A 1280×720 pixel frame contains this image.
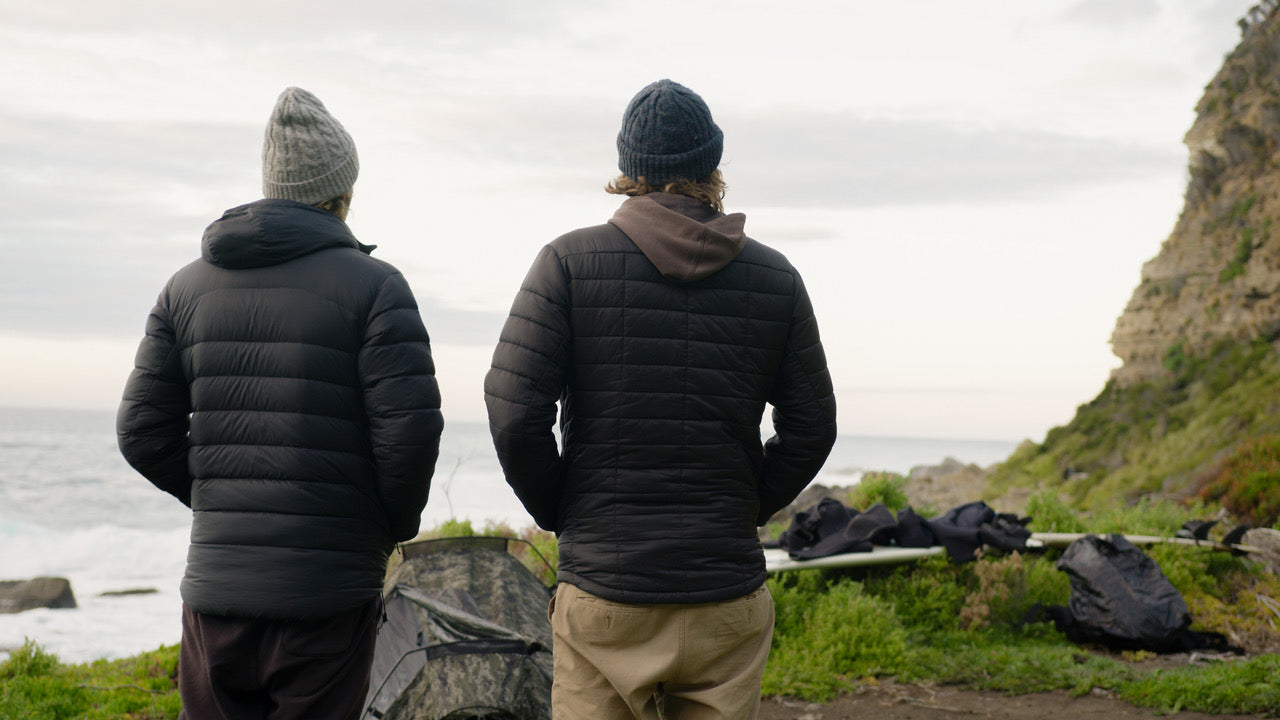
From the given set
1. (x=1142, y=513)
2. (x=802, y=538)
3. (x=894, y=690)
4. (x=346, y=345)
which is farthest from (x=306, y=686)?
(x=1142, y=513)

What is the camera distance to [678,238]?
102 inches

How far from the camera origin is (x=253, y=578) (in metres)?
2.60

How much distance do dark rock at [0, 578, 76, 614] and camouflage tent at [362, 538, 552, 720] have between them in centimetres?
1264

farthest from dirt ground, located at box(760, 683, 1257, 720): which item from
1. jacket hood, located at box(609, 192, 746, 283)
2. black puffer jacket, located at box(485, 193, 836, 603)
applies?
jacket hood, located at box(609, 192, 746, 283)

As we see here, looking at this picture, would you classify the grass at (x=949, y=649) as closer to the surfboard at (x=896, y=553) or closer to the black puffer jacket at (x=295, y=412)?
the surfboard at (x=896, y=553)

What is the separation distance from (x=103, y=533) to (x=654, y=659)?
28320 mm

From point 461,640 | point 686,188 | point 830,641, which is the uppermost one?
point 686,188

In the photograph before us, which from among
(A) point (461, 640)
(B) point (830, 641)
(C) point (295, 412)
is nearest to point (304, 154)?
(C) point (295, 412)

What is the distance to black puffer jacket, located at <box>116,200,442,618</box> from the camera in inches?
103

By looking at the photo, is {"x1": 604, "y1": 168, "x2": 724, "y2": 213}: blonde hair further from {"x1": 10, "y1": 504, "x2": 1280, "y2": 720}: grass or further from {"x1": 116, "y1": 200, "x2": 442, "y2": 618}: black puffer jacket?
{"x1": 10, "y1": 504, "x2": 1280, "y2": 720}: grass

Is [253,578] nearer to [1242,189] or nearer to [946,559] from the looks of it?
[946,559]

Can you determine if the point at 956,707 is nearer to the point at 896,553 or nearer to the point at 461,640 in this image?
the point at 896,553

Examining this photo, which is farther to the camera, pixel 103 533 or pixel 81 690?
pixel 103 533

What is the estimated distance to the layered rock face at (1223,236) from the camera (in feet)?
69.1
